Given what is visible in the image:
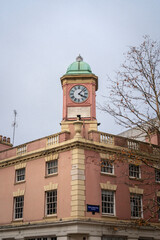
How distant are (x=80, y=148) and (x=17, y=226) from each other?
8127mm

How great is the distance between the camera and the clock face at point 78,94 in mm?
30734

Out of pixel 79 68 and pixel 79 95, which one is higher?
pixel 79 68

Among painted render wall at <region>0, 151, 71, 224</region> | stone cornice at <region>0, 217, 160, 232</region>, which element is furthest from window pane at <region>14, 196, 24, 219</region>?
stone cornice at <region>0, 217, 160, 232</region>

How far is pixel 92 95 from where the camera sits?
30859mm

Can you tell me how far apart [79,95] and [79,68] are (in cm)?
295

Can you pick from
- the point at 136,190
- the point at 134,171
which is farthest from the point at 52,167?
the point at 136,190

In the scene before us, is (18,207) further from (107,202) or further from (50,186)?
(107,202)

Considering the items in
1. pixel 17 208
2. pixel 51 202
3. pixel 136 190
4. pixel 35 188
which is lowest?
pixel 17 208

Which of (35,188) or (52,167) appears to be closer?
(52,167)

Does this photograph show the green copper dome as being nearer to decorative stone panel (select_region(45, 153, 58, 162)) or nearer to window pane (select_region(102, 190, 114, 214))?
decorative stone panel (select_region(45, 153, 58, 162))

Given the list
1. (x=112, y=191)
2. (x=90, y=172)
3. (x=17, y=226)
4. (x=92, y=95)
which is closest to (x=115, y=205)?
(x=112, y=191)

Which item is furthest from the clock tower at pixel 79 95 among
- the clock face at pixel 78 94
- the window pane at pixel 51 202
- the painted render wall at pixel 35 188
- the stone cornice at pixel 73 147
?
the window pane at pixel 51 202

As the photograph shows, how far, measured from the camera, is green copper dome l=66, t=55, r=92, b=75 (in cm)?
3190

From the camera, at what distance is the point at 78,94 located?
102 ft
